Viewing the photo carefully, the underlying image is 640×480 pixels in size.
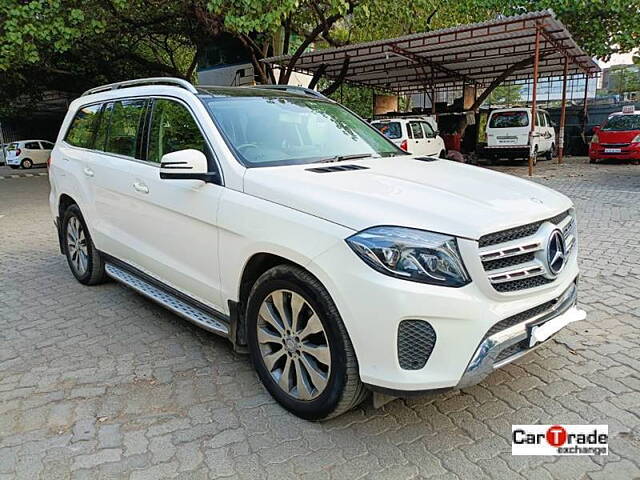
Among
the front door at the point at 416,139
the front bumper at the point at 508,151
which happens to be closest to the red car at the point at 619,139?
the front bumper at the point at 508,151

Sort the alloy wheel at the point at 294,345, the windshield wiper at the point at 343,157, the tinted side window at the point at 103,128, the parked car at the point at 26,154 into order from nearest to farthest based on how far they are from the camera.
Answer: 1. the alloy wheel at the point at 294,345
2. the windshield wiper at the point at 343,157
3. the tinted side window at the point at 103,128
4. the parked car at the point at 26,154

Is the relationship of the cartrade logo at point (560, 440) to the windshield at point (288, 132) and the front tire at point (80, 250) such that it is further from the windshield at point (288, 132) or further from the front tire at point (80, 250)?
the front tire at point (80, 250)

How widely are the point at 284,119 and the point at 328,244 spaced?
1515mm

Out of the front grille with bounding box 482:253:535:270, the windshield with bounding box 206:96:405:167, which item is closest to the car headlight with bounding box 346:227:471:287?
the front grille with bounding box 482:253:535:270

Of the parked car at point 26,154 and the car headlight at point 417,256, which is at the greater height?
the car headlight at point 417,256

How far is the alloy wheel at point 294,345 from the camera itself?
2652 millimetres

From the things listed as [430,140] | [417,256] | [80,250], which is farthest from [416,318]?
[430,140]

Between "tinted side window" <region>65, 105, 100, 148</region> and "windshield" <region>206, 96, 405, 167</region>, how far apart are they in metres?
1.94

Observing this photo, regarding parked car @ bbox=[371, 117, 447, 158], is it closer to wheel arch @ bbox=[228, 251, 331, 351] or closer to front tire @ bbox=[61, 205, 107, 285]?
front tire @ bbox=[61, 205, 107, 285]

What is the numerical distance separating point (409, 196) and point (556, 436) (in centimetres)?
146

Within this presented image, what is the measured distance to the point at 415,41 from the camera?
14.7 metres

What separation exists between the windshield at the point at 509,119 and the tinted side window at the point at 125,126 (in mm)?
15056

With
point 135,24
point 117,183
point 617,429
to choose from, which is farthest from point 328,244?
point 135,24

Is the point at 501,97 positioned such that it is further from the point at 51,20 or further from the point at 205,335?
the point at 205,335
